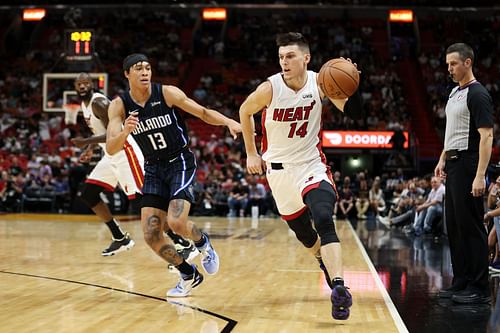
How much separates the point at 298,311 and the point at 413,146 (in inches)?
702

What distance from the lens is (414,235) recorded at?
531 inches

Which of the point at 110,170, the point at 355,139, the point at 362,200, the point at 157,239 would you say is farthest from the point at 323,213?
the point at 355,139

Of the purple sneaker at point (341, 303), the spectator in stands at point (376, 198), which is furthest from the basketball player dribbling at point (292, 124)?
the spectator in stands at point (376, 198)

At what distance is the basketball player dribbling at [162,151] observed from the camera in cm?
560

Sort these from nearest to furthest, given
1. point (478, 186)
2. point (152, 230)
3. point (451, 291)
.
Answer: point (478, 186) → point (152, 230) → point (451, 291)

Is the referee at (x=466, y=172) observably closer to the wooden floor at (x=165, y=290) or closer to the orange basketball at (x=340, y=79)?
the wooden floor at (x=165, y=290)

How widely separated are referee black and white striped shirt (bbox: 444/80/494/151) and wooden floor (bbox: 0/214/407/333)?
141 centimetres

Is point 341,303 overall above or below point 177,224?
below

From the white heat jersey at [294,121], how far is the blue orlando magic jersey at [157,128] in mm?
952

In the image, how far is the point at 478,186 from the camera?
209 inches

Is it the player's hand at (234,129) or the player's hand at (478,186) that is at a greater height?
the player's hand at (234,129)

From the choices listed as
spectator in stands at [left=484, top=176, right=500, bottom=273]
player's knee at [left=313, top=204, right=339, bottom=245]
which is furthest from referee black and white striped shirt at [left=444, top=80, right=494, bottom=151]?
spectator in stands at [left=484, top=176, right=500, bottom=273]

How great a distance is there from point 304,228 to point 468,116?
159 centimetres

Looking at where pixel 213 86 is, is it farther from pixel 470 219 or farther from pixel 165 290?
pixel 470 219
